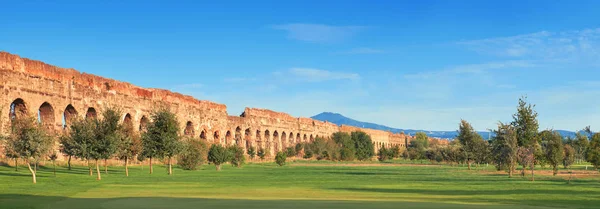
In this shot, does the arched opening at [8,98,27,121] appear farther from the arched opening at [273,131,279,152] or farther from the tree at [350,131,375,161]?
the tree at [350,131,375,161]

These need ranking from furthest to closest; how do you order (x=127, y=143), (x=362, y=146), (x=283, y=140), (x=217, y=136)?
(x=362, y=146) → (x=283, y=140) → (x=217, y=136) → (x=127, y=143)

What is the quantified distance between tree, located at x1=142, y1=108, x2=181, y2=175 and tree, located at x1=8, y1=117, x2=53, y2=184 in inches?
439

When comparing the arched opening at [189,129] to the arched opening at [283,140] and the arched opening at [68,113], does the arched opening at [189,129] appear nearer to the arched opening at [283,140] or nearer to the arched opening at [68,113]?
the arched opening at [68,113]

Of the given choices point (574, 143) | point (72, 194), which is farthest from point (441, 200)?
point (574, 143)

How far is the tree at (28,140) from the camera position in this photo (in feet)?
82.2

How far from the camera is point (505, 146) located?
3734 cm

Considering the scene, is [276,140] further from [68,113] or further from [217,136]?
[68,113]

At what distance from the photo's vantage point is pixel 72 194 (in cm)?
1958

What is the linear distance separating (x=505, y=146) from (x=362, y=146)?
62083 millimetres

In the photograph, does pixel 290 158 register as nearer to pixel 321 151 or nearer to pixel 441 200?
pixel 321 151

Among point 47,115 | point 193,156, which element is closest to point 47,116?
point 47,115

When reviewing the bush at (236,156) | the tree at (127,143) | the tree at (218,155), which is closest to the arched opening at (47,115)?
the tree at (127,143)

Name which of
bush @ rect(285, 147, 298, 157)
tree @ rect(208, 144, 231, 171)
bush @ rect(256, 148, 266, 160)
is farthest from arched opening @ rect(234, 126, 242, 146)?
tree @ rect(208, 144, 231, 171)

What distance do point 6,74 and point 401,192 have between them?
2148 centimetres
